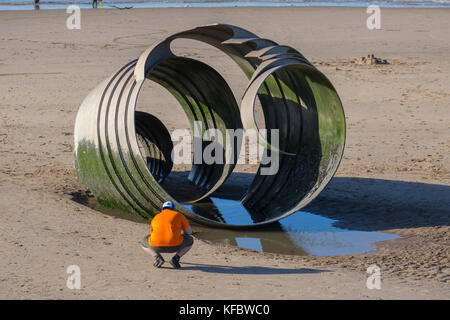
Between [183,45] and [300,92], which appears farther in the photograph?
[183,45]

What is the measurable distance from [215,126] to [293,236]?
128 inches

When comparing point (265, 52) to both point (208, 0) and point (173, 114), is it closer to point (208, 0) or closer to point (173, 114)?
point (173, 114)

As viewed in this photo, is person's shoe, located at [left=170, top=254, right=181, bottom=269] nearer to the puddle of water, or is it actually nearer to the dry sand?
the dry sand

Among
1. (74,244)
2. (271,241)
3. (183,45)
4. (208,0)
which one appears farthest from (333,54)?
(208,0)

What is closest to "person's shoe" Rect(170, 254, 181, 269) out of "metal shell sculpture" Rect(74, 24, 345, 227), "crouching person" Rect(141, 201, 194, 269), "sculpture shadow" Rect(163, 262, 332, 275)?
"crouching person" Rect(141, 201, 194, 269)

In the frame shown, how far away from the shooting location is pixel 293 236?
38.6ft

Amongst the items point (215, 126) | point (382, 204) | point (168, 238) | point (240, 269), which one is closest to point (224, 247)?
point (240, 269)

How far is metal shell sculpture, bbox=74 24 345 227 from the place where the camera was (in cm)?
1118

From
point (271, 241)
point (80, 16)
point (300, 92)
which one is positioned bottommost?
point (271, 241)

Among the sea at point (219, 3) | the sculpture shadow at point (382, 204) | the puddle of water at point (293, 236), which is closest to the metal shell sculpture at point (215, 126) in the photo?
the puddle of water at point (293, 236)

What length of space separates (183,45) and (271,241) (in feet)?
55.2

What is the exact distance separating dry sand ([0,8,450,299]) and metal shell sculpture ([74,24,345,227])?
626 mm

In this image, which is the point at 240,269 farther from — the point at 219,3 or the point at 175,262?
the point at 219,3
